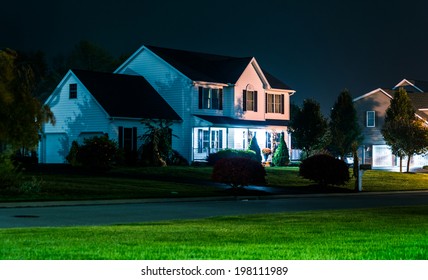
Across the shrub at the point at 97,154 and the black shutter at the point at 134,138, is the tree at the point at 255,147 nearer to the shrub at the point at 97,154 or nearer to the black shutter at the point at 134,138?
the black shutter at the point at 134,138

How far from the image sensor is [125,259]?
1168cm

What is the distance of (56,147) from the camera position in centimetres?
5903

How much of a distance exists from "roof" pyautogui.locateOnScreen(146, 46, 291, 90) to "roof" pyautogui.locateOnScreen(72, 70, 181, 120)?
266cm

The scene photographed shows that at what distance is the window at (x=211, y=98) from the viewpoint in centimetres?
6031

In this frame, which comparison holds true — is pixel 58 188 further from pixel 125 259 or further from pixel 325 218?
pixel 125 259

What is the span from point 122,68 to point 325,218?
44825mm

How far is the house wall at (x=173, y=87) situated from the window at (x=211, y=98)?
0.93 m

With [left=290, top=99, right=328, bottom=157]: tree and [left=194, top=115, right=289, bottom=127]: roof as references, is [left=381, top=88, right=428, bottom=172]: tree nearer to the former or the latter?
[left=290, top=99, right=328, bottom=157]: tree

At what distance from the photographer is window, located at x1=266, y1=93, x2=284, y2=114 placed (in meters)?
→ 65.6

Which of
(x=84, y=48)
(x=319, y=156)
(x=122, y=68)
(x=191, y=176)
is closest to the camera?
(x=319, y=156)

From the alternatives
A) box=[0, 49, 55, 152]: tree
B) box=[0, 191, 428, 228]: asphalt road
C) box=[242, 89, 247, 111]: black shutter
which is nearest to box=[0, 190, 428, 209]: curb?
box=[0, 191, 428, 228]: asphalt road

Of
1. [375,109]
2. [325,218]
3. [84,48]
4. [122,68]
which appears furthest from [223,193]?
[84,48]

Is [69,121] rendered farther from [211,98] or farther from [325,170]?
[325,170]

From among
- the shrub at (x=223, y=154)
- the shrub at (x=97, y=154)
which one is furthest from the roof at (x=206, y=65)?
the shrub at (x=97, y=154)
